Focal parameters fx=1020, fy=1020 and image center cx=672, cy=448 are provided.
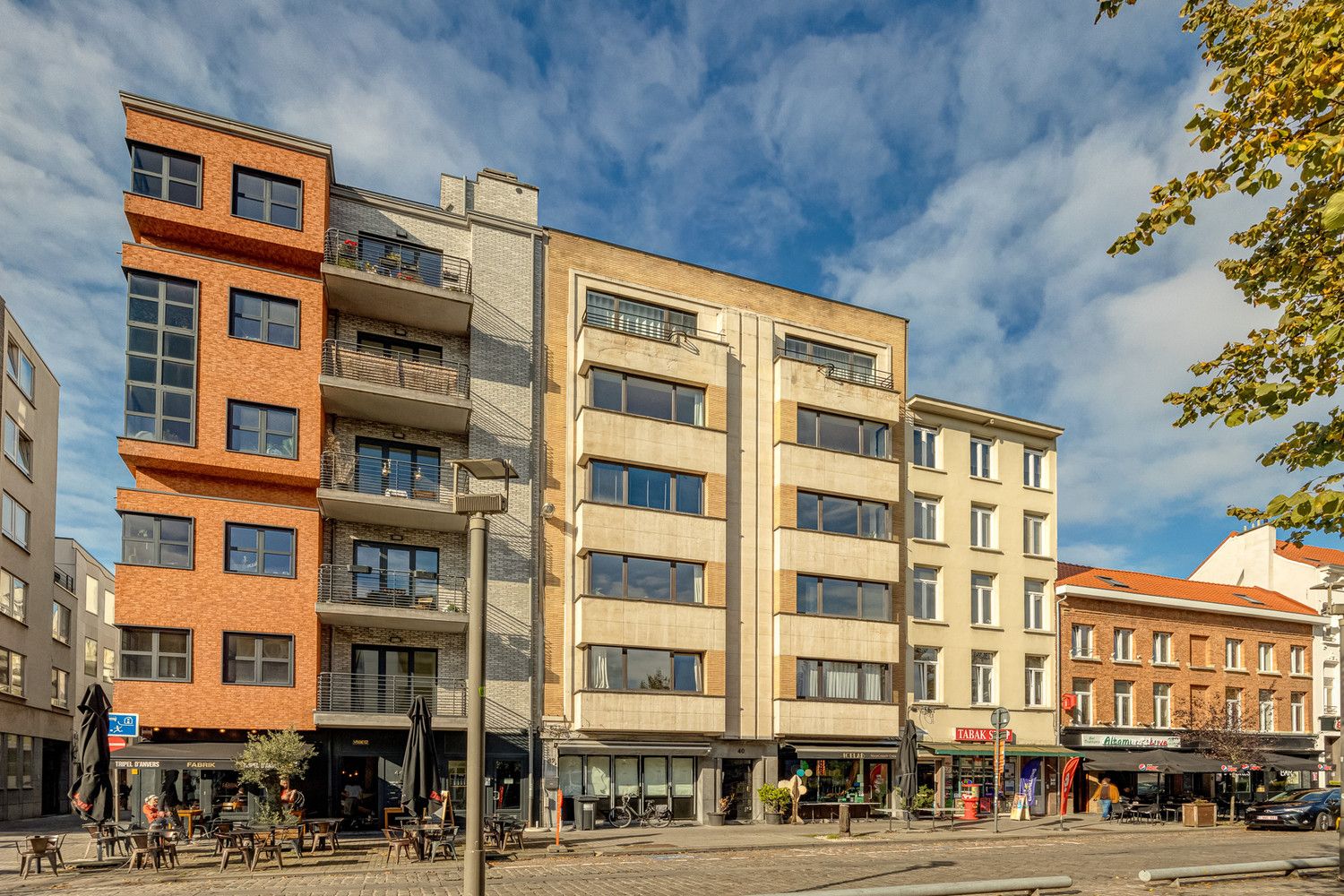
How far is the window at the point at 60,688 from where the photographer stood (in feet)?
166

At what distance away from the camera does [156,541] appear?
26.8 m

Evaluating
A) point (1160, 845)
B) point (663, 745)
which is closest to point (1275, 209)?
point (1160, 845)

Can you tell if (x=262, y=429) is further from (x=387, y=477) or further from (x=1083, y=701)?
(x=1083, y=701)

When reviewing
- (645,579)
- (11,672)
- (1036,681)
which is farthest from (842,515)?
(11,672)

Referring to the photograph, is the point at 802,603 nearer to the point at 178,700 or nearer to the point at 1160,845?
the point at 1160,845

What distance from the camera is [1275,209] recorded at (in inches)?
404

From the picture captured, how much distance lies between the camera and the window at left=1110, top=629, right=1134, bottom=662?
42562mm

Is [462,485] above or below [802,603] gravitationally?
above

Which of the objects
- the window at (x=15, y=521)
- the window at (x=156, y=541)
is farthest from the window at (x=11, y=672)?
the window at (x=156, y=541)

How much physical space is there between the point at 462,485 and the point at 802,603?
12279mm

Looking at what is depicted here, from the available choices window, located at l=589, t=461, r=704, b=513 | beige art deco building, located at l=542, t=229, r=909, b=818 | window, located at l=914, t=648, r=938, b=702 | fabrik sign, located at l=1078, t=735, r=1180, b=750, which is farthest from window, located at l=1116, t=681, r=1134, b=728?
window, located at l=589, t=461, r=704, b=513

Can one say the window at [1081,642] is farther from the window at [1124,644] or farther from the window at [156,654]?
the window at [156,654]

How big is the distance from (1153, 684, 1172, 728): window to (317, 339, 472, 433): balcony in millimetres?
31455

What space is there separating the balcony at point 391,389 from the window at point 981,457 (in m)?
20.6
